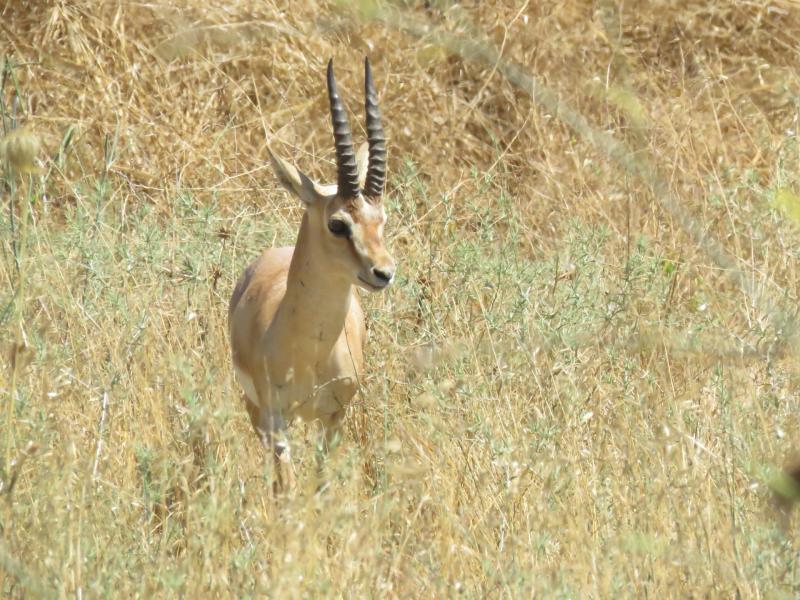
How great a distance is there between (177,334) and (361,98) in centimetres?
364

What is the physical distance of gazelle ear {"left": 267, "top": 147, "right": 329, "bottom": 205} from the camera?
523cm

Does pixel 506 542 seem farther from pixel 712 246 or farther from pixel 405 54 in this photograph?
pixel 405 54

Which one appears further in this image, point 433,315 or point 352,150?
point 433,315

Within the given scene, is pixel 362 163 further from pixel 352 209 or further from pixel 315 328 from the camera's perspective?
pixel 315 328

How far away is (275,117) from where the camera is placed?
8.98m

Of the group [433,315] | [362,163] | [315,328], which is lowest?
[433,315]

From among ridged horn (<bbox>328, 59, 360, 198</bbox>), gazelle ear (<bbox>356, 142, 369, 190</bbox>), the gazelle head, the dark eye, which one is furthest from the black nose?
gazelle ear (<bbox>356, 142, 369, 190</bbox>)

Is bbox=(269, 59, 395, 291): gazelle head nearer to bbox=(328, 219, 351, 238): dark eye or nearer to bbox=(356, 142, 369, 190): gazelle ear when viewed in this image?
bbox=(328, 219, 351, 238): dark eye

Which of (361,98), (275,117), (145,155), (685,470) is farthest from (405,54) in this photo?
(685,470)

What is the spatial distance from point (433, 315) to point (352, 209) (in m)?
0.69

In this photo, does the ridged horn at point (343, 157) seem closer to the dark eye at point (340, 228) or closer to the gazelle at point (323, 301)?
the gazelle at point (323, 301)

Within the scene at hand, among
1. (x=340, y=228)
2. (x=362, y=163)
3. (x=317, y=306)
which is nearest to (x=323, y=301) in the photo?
(x=317, y=306)

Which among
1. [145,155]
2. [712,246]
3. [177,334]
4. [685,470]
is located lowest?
[145,155]

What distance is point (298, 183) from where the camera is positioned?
528cm
